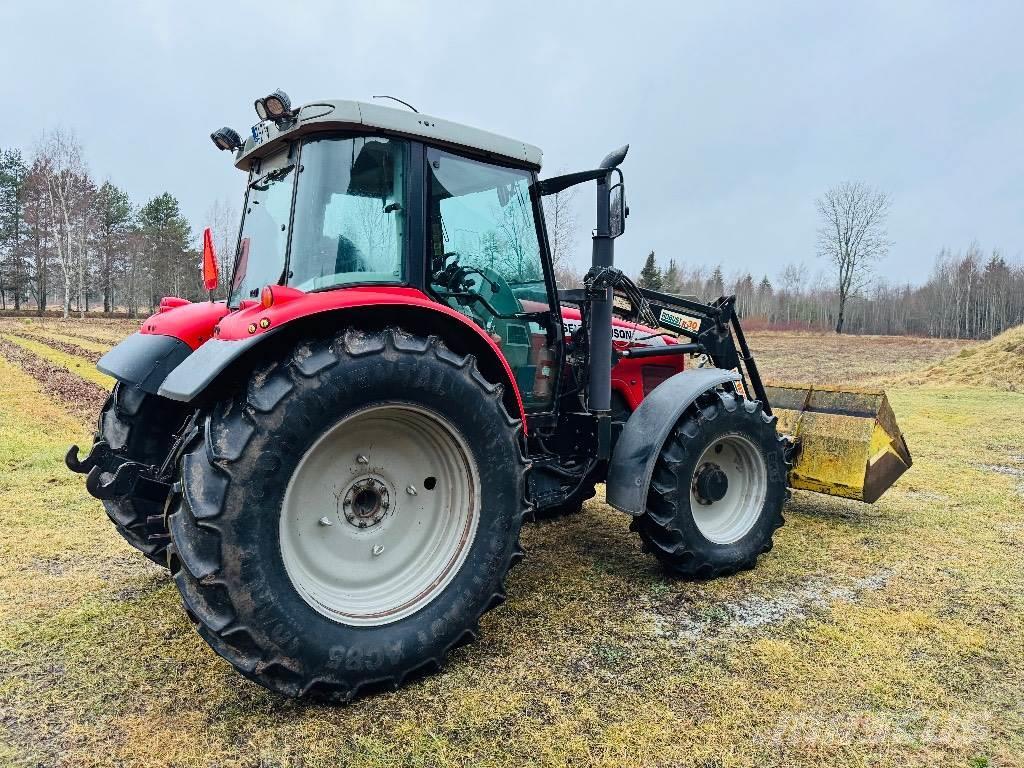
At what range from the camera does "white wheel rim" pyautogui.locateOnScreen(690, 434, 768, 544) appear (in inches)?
158

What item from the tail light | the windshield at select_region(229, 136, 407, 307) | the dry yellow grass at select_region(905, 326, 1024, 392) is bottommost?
the dry yellow grass at select_region(905, 326, 1024, 392)

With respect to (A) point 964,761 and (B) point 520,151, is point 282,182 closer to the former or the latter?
(B) point 520,151

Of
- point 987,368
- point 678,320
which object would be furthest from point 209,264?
point 987,368

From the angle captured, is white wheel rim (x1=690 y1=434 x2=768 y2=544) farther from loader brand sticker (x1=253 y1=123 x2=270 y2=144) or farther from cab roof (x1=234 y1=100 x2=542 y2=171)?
loader brand sticker (x1=253 y1=123 x2=270 y2=144)

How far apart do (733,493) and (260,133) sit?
3.46 meters

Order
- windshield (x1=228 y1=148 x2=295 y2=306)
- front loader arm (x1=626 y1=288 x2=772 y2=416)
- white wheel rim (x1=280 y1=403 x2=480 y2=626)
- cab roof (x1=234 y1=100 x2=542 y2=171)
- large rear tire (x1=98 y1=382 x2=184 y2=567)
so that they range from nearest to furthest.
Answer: white wheel rim (x1=280 y1=403 x2=480 y2=626), cab roof (x1=234 y1=100 x2=542 y2=171), windshield (x1=228 y1=148 x2=295 y2=306), large rear tire (x1=98 y1=382 x2=184 y2=567), front loader arm (x1=626 y1=288 x2=772 y2=416)

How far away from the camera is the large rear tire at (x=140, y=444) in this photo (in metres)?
3.35

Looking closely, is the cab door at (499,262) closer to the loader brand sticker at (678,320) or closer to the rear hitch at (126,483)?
the loader brand sticker at (678,320)

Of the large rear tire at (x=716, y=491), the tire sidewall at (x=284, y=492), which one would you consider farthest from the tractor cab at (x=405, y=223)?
the large rear tire at (x=716, y=491)

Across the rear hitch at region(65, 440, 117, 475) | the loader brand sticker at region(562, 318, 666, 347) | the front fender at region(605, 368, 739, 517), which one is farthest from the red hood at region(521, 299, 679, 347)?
the rear hitch at region(65, 440, 117, 475)

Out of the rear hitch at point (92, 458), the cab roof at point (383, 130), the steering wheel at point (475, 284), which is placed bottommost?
the rear hitch at point (92, 458)

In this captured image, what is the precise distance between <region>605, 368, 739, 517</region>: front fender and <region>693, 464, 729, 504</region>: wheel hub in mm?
470

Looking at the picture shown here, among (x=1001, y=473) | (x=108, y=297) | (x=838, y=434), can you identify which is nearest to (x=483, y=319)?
(x=838, y=434)

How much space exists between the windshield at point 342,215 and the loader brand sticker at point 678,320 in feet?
7.28
